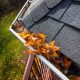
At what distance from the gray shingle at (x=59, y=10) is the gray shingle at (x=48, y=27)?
0.07 meters

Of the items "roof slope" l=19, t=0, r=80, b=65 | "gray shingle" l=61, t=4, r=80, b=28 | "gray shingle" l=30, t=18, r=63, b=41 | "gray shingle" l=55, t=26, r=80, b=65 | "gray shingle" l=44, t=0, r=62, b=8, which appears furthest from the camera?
"gray shingle" l=44, t=0, r=62, b=8

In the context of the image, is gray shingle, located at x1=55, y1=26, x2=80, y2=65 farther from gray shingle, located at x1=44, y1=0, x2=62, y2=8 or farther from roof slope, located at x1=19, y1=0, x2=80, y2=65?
gray shingle, located at x1=44, y1=0, x2=62, y2=8

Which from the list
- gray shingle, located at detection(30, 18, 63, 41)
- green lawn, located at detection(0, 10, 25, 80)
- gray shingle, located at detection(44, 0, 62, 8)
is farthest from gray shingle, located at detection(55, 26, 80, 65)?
green lawn, located at detection(0, 10, 25, 80)

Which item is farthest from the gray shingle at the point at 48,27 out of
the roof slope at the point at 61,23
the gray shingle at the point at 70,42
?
the gray shingle at the point at 70,42

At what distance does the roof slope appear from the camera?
2.07 meters

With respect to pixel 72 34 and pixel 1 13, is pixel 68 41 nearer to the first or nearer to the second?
pixel 72 34

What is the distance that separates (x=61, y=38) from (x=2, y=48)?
27.3 ft

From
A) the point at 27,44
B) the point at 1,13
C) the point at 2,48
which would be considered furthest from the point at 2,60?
the point at 27,44

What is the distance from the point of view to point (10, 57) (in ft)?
30.8

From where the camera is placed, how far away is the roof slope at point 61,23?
2.07 meters

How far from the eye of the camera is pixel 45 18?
8.85 ft

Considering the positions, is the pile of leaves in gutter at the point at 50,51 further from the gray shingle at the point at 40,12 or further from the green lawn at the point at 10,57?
the green lawn at the point at 10,57

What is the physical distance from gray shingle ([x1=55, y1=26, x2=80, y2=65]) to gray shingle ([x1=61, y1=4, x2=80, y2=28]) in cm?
7

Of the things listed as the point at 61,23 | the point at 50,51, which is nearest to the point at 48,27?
the point at 61,23
